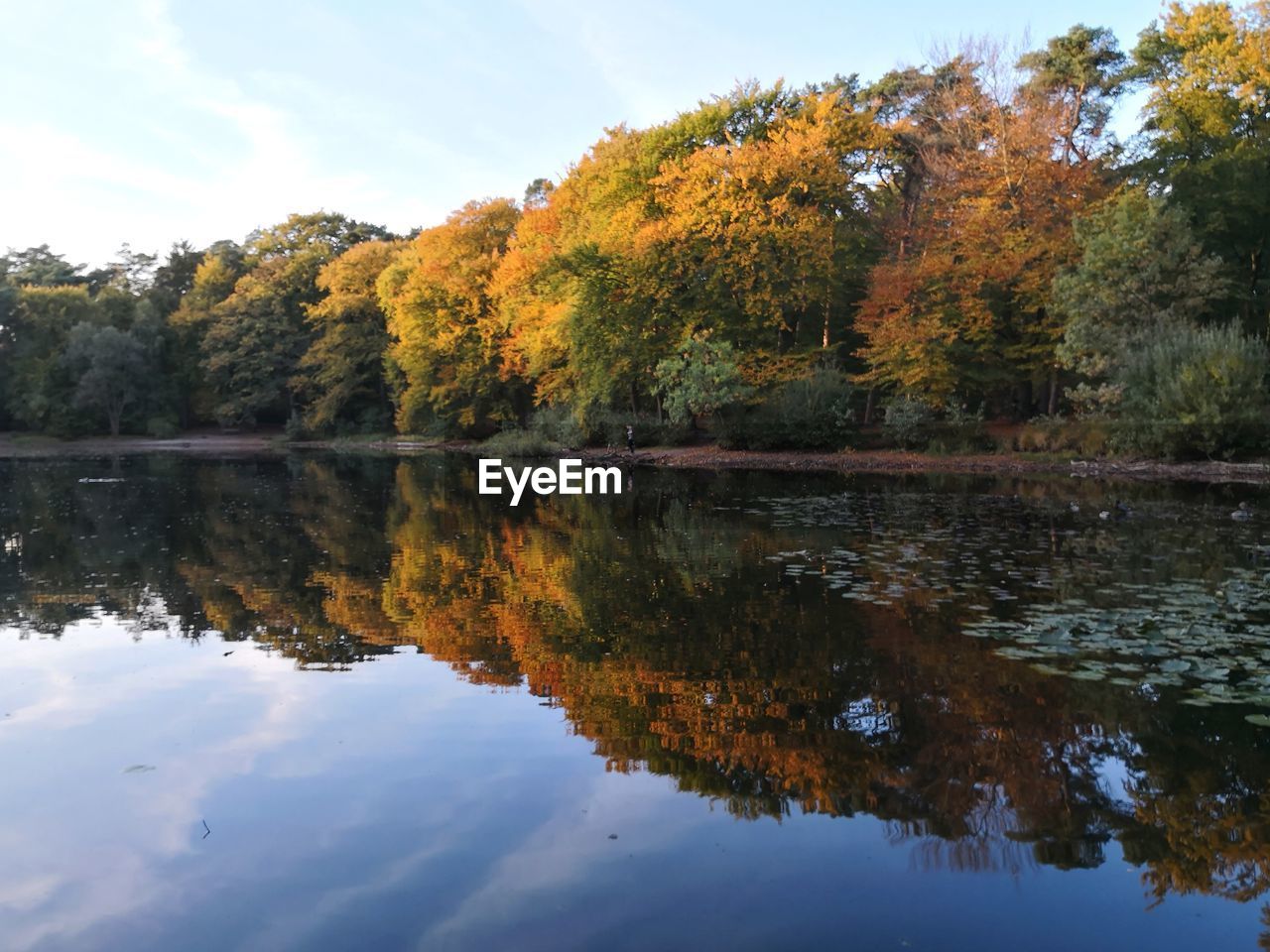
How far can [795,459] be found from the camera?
32688 millimetres

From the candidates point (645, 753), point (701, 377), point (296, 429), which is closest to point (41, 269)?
point (296, 429)

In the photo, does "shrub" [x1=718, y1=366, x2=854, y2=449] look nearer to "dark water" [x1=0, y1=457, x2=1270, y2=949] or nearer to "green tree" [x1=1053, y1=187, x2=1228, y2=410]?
"green tree" [x1=1053, y1=187, x2=1228, y2=410]

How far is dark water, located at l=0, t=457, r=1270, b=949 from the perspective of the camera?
459 centimetres

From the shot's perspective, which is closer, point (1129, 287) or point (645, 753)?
point (645, 753)

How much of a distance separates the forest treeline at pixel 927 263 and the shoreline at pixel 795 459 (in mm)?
1016

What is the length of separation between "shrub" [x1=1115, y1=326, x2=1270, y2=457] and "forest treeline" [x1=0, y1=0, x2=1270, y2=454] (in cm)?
8

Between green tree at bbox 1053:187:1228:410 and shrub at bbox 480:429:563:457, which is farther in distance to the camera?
shrub at bbox 480:429:563:457

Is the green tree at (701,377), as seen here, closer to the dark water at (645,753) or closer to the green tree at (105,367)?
the dark water at (645,753)

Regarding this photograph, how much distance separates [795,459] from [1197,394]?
40.0ft

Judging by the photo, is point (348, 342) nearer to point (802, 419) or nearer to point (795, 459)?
point (802, 419)

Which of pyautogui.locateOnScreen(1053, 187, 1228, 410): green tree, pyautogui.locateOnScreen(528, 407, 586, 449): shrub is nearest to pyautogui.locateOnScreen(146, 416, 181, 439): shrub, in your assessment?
pyautogui.locateOnScreen(528, 407, 586, 449): shrub

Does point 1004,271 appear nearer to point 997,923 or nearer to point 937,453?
point 937,453

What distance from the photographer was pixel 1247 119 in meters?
34.6

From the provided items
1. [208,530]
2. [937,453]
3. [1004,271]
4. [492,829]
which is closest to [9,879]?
[492,829]
